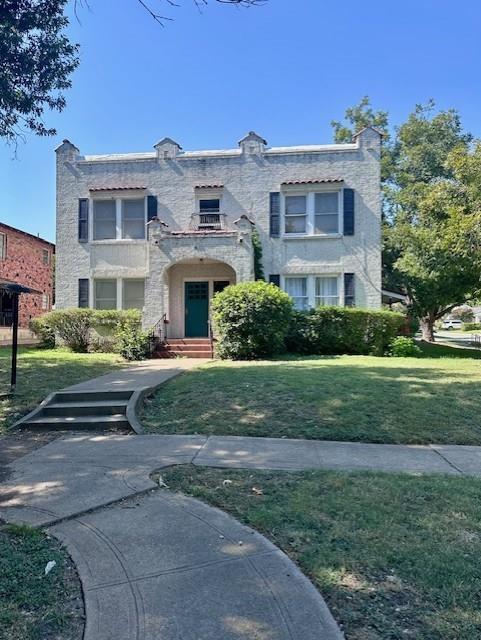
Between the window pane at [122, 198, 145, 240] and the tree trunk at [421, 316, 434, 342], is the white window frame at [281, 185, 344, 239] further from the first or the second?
the tree trunk at [421, 316, 434, 342]

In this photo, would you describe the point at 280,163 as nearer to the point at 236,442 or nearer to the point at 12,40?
the point at 12,40

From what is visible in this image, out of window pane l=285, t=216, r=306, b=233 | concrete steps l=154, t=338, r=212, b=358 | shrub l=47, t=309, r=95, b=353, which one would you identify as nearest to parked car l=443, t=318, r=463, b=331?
window pane l=285, t=216, r=306, b=233

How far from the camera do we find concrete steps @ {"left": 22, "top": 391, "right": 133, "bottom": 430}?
23.8ft

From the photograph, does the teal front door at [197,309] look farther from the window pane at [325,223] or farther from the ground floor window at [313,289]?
the window pane at [325,223]

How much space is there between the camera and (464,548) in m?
3.31

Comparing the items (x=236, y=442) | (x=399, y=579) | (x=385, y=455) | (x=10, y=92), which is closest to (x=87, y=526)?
(x=399, y=579)

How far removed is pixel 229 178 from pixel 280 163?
6.89 feet

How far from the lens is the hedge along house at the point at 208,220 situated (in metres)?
18.3

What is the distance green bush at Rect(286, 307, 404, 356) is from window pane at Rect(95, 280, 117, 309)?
7.70 meters

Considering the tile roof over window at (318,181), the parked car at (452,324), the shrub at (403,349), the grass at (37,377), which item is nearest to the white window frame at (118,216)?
the tile roof over window at (318,181)

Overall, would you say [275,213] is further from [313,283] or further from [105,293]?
[105,293]

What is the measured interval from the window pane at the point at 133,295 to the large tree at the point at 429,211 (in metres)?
11.1

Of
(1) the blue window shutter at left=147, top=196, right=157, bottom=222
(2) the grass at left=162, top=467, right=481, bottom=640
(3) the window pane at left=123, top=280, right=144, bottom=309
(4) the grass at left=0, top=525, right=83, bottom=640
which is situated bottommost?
(4) the grass at left=0, top=525, right=83, bottom=640

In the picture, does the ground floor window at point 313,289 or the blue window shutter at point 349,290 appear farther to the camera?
the ground floor window at point 313,289
